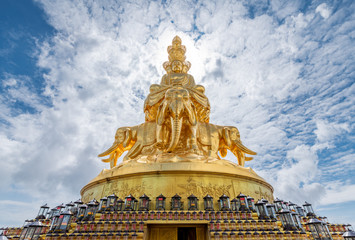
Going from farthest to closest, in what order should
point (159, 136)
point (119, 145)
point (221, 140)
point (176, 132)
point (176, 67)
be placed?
1. point (176, 67)
2. point (221, 140)
3. point (119, 145)
4. point (159, 136)
5. point (176, 132)

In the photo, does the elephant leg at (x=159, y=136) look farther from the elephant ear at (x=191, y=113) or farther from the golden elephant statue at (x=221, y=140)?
the golden elephant statue at (x=221, y=140)

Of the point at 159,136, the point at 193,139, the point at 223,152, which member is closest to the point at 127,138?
the point at 159,136

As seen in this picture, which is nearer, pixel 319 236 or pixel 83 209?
pixel 319 236

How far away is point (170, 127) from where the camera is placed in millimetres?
12008

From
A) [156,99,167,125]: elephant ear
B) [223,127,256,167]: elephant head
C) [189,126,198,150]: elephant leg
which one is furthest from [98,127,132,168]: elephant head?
[223,127,256,167]: elephant head

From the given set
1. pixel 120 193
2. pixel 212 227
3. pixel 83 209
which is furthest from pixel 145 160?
pixel 212 227

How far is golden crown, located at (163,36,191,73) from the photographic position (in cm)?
1602

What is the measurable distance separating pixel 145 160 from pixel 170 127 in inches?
115

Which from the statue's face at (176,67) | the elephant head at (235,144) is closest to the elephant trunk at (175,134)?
the elephant head at (235,144)

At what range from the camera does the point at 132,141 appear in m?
12.8

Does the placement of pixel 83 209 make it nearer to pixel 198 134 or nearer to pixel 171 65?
pixel 198 134

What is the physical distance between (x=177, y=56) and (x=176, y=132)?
25.3ft

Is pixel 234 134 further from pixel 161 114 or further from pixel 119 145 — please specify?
pixel 119 145

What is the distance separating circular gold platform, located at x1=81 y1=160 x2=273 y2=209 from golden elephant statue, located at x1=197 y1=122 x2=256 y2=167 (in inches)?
111
